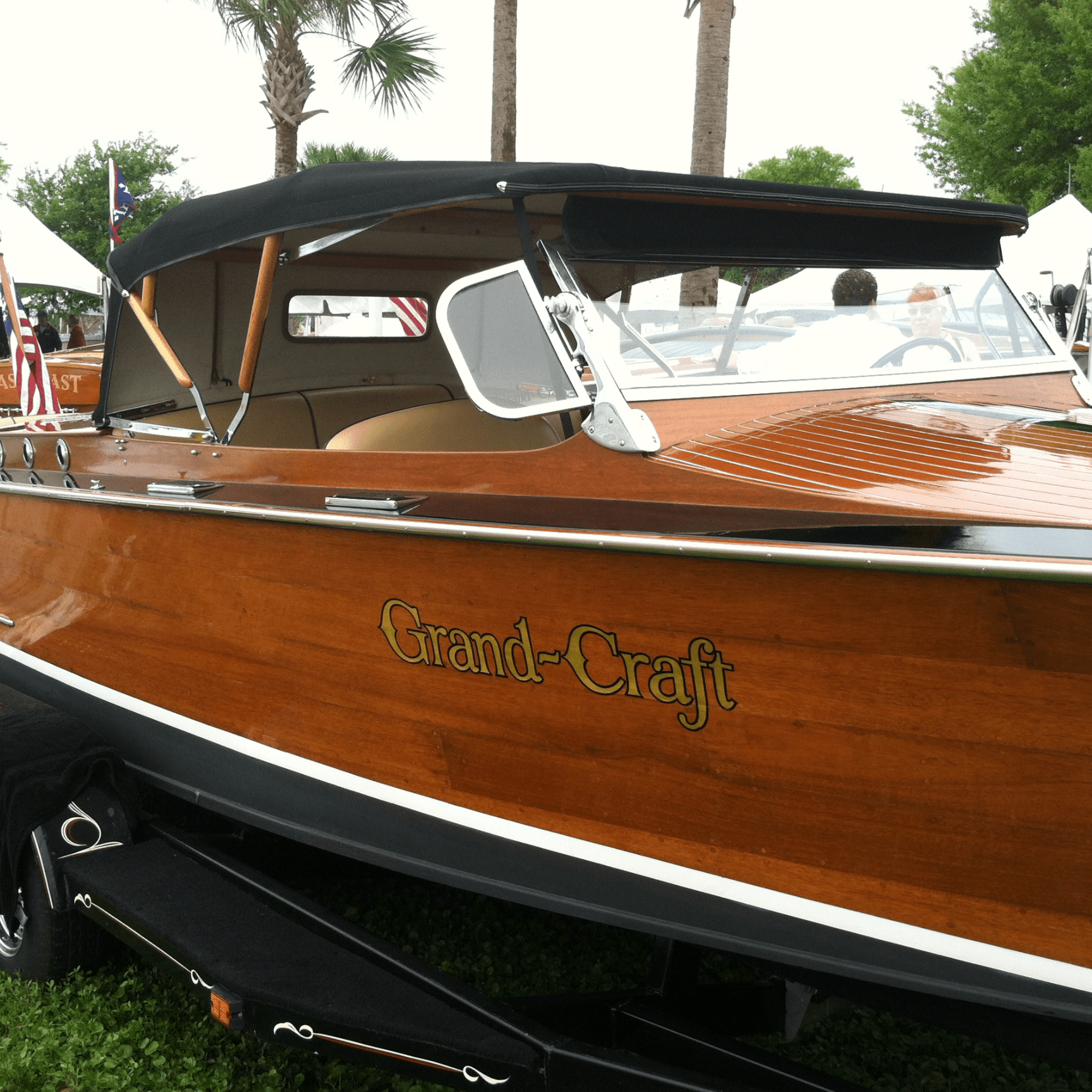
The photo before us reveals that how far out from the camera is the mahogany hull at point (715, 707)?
5.53 ft

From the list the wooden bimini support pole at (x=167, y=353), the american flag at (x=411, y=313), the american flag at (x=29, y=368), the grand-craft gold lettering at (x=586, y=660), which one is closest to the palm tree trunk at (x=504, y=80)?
the american flag at (x=411, y=313)

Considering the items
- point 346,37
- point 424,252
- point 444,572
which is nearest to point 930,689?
point 444,572

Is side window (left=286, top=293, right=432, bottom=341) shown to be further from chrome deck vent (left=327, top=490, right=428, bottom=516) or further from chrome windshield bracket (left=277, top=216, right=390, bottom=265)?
chrome deck vent (left=327, top=490, right=428, bottom=516)

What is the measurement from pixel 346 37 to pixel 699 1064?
48.3 ft

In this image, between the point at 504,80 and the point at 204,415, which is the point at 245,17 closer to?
the point at 504,80

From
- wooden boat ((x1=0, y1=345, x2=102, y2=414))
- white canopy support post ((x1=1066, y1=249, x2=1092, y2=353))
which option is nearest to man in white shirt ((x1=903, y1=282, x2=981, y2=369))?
white canopy support post ((x1=1066, y1=249, x2=1092, y2=353))

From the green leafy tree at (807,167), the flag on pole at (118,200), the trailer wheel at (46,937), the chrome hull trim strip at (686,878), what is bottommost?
the trailer wheel at (46,937)

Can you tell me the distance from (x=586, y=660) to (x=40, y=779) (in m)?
1.65

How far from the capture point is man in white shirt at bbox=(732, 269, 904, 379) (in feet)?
8.91

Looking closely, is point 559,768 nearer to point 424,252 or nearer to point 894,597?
point 894,597

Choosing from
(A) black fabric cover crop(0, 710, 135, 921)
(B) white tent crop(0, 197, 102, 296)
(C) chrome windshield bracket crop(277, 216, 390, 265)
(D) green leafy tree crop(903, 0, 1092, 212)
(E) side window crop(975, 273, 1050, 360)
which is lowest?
(A) black fabric cover crop(0, 710, 135, 921)

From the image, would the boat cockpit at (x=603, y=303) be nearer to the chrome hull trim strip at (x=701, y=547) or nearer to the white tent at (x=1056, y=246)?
the chrome hull trim strip at (x=701, y=547)

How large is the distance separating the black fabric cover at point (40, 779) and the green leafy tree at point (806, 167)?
52404 mm

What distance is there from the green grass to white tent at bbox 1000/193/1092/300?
10749mm
